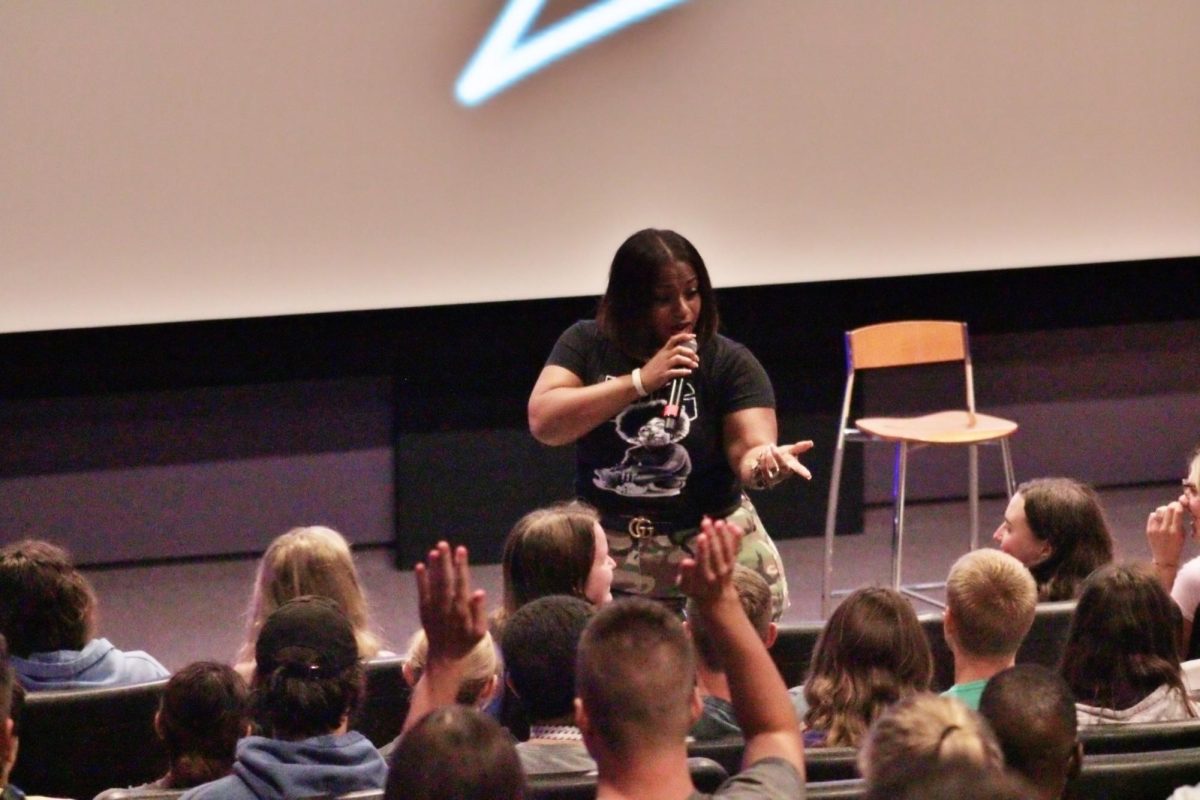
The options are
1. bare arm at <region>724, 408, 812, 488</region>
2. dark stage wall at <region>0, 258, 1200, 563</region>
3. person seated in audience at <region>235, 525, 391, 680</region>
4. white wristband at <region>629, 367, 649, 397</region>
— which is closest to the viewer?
bare arm at <region>724, 408, 812, 488</region>

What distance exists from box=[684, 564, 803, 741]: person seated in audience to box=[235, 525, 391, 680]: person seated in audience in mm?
709

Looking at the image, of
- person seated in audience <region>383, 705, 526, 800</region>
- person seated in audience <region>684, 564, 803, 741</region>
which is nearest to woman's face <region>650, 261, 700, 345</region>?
person seated in audience <region>684, 564, 803, 741</region>

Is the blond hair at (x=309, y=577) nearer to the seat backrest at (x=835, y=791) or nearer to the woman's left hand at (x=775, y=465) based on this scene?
the woman's left hand at (x=775, y=465)

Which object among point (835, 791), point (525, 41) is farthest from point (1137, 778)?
point (525, 41)

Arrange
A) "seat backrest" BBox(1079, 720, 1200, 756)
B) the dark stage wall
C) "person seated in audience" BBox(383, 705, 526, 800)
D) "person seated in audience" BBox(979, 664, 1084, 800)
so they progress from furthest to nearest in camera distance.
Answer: the dark stage wall → "seat backrest" BBox(1079, 720, 1200, 756) → "person seated in audience" BBox(979, 664, 1084, 800) → "person seated in audience" BBox(383, 705, 526, 800)

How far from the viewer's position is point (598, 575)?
9.04 ft

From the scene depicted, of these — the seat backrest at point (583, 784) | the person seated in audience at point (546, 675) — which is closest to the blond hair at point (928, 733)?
the seat backrest at point (583, 784)

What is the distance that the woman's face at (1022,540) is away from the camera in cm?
328

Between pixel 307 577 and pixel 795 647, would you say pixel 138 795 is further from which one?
pixel 795 647

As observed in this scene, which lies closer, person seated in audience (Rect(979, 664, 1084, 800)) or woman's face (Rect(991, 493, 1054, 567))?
person seated in audience (Rect(979, 664, 1084, 800))

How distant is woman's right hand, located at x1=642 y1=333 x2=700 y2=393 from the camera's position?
9.09 feet

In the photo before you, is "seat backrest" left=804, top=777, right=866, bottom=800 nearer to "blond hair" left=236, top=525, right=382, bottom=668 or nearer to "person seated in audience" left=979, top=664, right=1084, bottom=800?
"person seated in audience" left=979, top=664, right=1084, bottom=800

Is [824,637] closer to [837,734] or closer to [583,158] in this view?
[837,734]

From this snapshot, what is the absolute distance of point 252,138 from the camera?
4.77 meters
